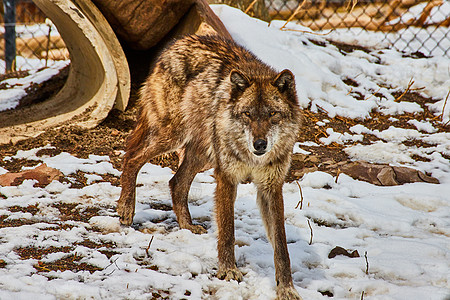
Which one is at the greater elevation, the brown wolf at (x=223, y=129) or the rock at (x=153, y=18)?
the rock at (x=153, y=18)

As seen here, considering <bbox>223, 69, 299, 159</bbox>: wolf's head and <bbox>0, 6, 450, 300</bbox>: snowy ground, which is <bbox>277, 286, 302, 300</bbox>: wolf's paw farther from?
<bbox>223, 69, 299, 159</bbox>: wolf's head

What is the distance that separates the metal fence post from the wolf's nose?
278 inches

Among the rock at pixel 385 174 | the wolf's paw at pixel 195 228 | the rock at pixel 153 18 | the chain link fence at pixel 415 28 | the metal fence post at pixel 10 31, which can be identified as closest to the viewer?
the wolf's paw at pixel 195 228

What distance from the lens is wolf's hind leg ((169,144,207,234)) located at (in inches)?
173

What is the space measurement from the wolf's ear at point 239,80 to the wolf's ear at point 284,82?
0.22m

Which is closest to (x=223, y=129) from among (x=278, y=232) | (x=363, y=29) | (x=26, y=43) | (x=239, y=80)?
(x=239, y=80)

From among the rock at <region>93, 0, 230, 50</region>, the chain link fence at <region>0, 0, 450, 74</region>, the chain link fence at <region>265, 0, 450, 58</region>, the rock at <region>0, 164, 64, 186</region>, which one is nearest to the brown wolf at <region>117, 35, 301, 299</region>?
the rock at <region>0, 164, 64, 186</region>

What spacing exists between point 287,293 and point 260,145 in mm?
1031

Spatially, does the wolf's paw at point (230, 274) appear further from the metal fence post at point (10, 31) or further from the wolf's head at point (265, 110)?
the metal fence post at point (10, 31)

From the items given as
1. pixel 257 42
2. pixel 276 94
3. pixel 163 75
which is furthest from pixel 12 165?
pixel 257 42

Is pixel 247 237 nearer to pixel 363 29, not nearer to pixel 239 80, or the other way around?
pixel 239 80

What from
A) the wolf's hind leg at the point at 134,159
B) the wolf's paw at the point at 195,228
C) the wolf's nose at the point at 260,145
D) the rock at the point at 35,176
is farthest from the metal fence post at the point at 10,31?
the wolf's nose at the point at 260,145

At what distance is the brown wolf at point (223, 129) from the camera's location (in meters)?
3.51

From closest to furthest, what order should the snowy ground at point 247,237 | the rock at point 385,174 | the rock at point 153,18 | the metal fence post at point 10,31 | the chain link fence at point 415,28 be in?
the snowy ground at point 247,237
the rock at point 385,174
the rock at point 153,18
the metal fence post at point 10,31
the chain link fence at point 415,28
